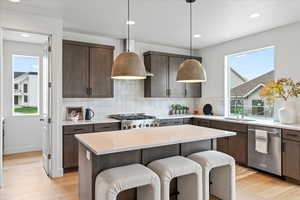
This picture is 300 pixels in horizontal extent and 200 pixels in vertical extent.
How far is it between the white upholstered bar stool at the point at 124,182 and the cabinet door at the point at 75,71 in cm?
235

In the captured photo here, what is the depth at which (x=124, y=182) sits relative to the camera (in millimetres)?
1866

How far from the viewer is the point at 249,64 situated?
15.3ft

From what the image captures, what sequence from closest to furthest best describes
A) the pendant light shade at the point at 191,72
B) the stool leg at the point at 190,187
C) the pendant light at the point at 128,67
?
the pendant light at the point at 128,67
the stool leg at the point at 190,187
the pendant light shade at the point at 191,72

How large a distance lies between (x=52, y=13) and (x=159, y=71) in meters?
2.54

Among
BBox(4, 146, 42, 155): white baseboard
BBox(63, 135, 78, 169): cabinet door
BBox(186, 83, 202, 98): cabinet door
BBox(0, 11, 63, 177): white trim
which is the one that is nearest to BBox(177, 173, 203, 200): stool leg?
BBox(63, 135, 78, 169): cabinet door

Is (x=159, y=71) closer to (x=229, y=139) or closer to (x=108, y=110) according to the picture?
(x=108, y=110)

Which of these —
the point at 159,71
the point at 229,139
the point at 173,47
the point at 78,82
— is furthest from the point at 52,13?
the point at 229,139

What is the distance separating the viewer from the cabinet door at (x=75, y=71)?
12.7 feet

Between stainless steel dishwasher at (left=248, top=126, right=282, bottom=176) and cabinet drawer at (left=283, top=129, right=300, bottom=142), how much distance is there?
9cm

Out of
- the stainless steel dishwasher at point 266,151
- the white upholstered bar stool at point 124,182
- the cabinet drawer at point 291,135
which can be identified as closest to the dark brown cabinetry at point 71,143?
the white upholstered bar stool at point 124,182

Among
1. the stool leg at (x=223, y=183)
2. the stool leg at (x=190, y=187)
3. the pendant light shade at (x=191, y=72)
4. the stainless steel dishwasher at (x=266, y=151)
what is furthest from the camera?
the stainless steel dishwasher at (x=266, y=151)

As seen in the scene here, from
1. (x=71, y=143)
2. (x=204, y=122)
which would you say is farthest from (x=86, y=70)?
(x=204, y=122)

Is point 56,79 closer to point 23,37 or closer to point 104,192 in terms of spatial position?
point 23,37

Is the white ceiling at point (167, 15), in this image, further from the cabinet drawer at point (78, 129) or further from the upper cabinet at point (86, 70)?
the cabinet drawer at point (78, 129)
